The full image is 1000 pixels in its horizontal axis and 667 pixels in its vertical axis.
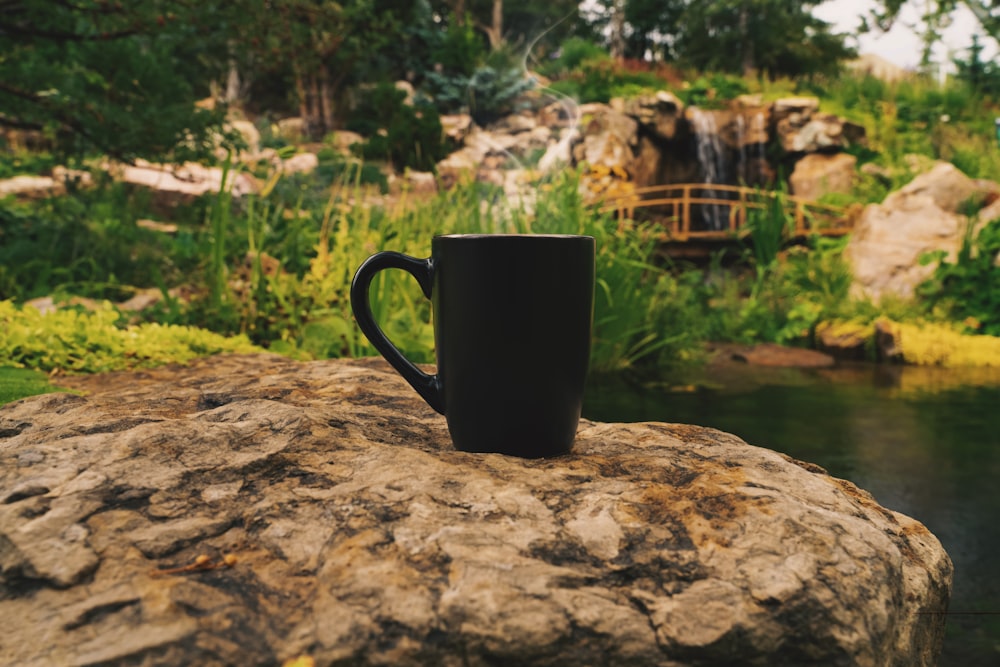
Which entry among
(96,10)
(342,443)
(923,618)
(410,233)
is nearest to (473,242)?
(342,443)

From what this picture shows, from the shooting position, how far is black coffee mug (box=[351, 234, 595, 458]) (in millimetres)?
1172

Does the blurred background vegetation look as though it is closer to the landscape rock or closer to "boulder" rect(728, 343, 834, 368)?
the landscape rock

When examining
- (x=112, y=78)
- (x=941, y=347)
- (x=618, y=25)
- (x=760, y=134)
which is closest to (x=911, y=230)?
(x=941, y=347)

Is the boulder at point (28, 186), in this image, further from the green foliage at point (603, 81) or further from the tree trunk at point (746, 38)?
the tree trunk at point (746, 38)

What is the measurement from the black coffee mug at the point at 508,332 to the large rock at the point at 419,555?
6 cm

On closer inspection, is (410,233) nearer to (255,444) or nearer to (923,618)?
(255,444)

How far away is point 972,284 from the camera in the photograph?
280 inches

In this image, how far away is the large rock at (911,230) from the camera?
770cm

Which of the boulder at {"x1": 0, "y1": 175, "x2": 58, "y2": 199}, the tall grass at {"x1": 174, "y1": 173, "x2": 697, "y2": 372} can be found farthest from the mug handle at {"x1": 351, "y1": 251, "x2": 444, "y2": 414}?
the boulder at {"x1": 0, "y1": 175, "x2": 58, "y2": 199}

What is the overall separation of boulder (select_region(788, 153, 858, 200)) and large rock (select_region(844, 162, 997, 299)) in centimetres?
375

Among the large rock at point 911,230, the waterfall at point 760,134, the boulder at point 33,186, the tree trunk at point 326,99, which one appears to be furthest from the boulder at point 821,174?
the boulder at point 33,186

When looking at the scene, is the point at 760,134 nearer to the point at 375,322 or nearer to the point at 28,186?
the point at 28,186

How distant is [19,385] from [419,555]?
4.89 feet

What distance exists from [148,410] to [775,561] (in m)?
1.09
